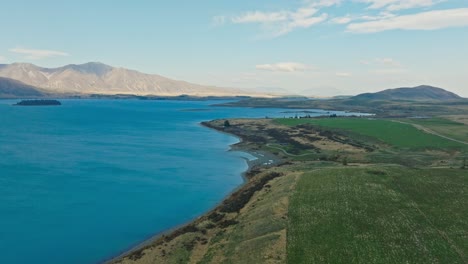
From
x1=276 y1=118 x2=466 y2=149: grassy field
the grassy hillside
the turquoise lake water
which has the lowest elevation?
the turquoise lake water

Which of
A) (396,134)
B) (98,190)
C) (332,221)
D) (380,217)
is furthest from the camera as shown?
(396,134)

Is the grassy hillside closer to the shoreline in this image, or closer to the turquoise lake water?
the shoreline

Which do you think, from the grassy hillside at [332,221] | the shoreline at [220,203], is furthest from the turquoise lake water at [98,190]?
the grassy hillside at [332,221]

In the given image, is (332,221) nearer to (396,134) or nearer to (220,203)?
(220,203)

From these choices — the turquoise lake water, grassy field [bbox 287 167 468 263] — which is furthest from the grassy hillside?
the turquoise lake water

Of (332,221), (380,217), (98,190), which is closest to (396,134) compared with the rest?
(380,217)
